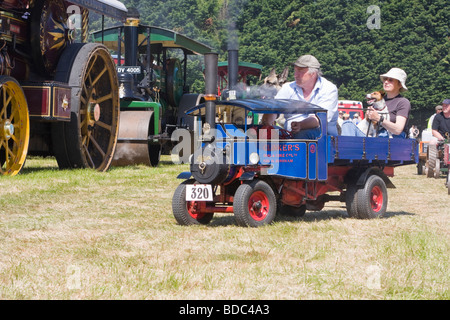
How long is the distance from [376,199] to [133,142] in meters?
7.81

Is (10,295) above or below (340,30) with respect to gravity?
below

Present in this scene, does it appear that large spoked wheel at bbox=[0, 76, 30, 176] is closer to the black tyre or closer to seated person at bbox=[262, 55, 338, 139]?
seated person at bbox=[262, 55, 338, 139]

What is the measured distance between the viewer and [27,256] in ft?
18.0

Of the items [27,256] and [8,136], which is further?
[8,136]

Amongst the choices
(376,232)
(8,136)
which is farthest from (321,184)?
(8,136)

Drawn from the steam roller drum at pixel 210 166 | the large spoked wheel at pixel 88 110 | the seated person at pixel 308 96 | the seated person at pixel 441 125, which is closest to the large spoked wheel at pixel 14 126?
the large spoked wheel at pixel 88 110

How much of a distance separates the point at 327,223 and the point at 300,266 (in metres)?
2.36

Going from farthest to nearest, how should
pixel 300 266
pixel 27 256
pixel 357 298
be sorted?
pixel 27 256 < pixel 300 266 < pixel 357 298

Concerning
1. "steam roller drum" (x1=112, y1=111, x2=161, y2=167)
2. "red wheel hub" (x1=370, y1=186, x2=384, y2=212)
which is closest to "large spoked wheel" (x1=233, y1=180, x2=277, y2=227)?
"red wheel hub" (x1=370, y1=186, x2=384, y2=212)

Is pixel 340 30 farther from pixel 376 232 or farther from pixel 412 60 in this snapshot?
pixel 376 232

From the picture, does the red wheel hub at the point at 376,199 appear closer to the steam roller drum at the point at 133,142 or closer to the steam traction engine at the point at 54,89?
the steam traction engine at the point at 54,89

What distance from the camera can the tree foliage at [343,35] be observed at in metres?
53.8

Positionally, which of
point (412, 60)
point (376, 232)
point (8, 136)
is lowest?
point (376, 232)

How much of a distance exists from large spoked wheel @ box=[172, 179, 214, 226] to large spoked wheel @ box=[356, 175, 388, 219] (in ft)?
5.24
